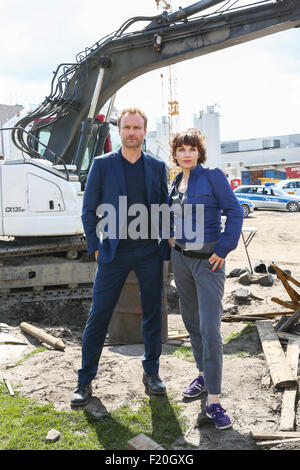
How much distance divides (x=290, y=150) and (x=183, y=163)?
62.9 metres

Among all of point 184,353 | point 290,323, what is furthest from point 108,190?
Answer: point 290,323

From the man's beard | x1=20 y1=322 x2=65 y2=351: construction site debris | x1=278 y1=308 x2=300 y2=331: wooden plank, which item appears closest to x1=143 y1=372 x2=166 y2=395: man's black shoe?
x1=20 y1=322 x2=65 y2=351: construction site debris

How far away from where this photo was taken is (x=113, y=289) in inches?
148

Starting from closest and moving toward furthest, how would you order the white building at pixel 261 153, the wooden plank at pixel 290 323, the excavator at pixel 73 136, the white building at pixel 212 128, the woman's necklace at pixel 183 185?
the woman's necklace at pixel 183 185 < the wooden plank at pixel 290 323 < the excavator at pixel 73 136 < the white building at pixel 212 128 < the white building at pixel 261 153

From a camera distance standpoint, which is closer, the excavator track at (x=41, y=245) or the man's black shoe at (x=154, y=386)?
the man's black shoe at (x=154, y=386)

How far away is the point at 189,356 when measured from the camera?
5.02 meters

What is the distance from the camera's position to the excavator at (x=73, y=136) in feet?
23.3

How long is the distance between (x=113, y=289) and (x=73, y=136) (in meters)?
5.16

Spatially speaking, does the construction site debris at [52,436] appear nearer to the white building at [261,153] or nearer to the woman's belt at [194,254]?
the woman's belt at [194,254]

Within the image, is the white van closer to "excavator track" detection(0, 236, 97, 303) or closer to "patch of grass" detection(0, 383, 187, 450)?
"excavator track" detection(0, 236, 97, 303)

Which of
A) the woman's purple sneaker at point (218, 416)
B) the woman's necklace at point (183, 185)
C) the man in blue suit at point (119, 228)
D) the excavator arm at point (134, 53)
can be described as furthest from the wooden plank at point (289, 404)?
the excavator arm at point (134, 53)

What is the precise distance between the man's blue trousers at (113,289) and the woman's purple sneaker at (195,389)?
68 cm

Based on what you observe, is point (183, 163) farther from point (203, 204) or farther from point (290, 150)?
point (290, 150)
